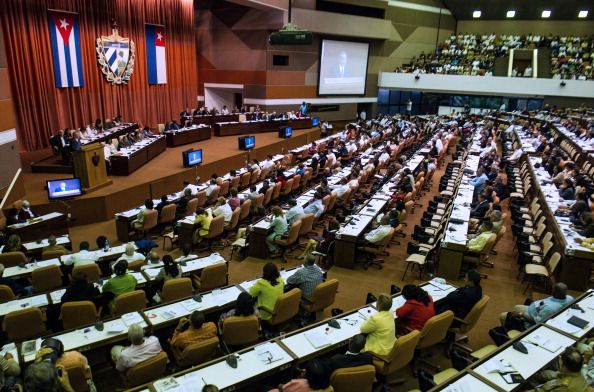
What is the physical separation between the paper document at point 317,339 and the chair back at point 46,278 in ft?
13.5

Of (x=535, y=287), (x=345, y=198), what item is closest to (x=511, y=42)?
(x=345, y=198)

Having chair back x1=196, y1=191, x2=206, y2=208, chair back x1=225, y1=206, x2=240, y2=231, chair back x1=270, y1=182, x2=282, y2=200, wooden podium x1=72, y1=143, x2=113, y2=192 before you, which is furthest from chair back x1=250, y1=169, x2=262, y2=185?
wooden podium x1=72, y1=143, x2=113, y2=192

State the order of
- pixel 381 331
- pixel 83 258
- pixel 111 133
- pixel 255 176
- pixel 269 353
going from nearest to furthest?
pixel 269 353
pixel 381 331
pixel 83 258
pixel 255 176
pixel 111 133

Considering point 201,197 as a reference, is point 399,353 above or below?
above

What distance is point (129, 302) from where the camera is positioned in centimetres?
573

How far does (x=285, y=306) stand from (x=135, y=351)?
6.63 ft

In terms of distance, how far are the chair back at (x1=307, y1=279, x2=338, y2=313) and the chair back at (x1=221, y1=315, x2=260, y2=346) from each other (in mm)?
1181

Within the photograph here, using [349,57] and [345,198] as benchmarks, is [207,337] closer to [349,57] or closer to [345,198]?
[345,198]

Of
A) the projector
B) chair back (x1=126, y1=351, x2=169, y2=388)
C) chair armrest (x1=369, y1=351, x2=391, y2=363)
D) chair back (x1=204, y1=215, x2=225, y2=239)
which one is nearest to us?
chair back (x1=126, y1=351, x2=169, y2=388)

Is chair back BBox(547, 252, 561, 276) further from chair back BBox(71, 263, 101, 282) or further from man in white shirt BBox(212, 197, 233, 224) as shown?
chair back BBox(71, 263, 101, 282)

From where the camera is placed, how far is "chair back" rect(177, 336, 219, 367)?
4.82 metres

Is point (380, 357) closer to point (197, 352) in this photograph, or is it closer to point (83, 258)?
point (197, 352)

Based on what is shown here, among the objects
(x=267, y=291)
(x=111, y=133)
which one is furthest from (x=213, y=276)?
(x=111, y=133)

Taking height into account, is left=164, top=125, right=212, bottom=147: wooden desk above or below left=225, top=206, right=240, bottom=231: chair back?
above
